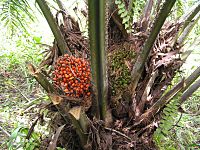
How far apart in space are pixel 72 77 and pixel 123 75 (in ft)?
1.09

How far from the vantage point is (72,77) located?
1.21 metres

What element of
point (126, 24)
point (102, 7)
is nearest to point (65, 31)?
point (126, 24)

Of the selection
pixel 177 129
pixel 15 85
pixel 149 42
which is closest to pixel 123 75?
pixel 149 42

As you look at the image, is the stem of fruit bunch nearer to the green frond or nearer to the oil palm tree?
the oil palm tree

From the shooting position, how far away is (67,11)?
1.65 m

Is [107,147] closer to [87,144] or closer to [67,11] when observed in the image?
[87,144]

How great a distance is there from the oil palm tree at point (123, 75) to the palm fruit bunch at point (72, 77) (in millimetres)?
39

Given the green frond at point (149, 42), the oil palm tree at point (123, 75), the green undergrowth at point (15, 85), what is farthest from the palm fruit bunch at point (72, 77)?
the green undergrowth at point (15, 85)

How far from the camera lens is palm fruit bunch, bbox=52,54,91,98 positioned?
121cm

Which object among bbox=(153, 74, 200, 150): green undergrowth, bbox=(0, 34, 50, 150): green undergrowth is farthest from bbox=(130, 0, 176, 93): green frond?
bbox=(0, 34, 50, 150): green undergrowth

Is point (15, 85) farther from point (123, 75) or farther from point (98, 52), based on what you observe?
point (98, 52)

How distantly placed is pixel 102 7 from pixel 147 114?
72 centimetres

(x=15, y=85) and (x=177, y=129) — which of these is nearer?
(x=177, y=129)

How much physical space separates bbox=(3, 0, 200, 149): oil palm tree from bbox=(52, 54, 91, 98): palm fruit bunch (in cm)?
4
